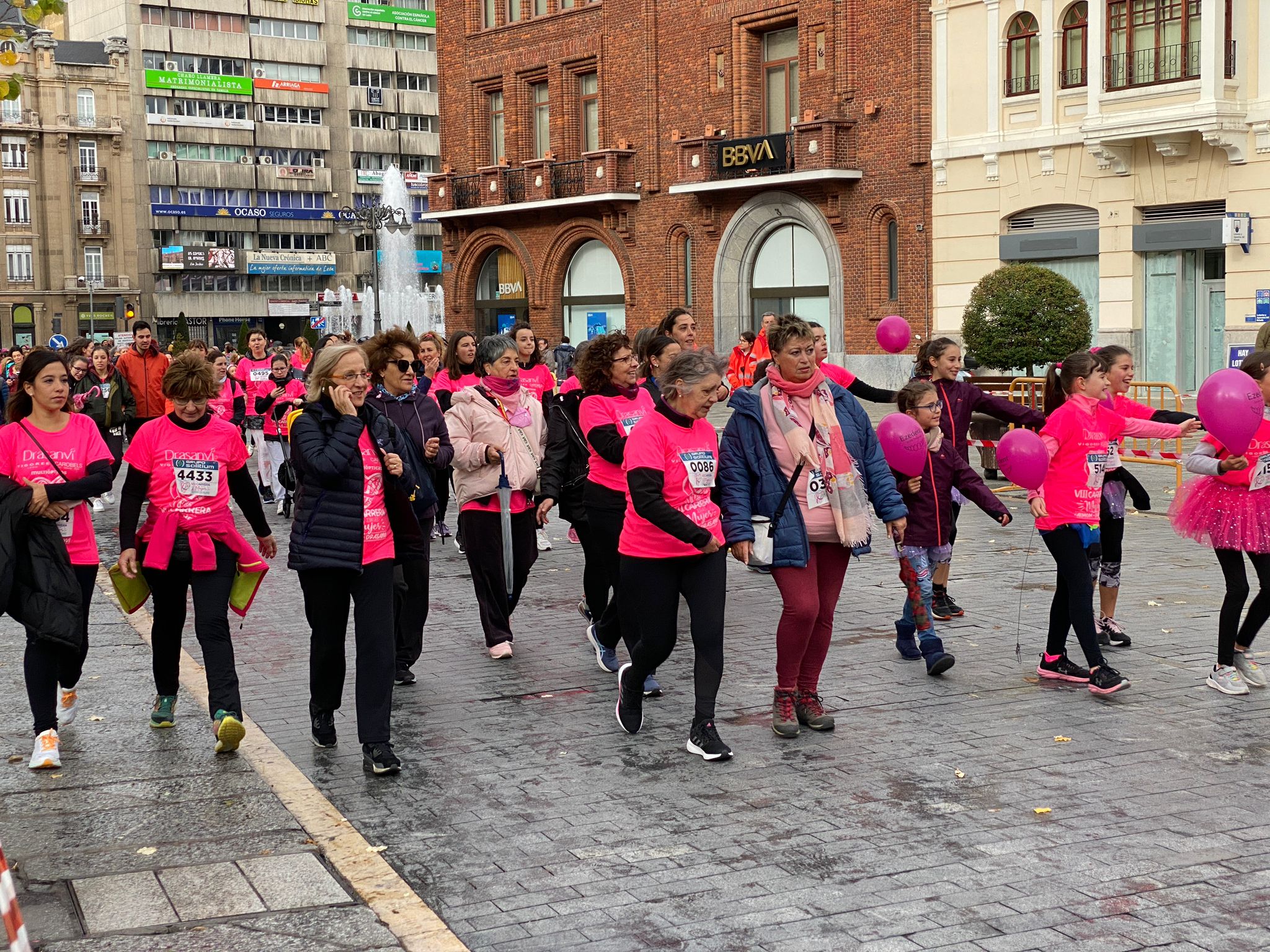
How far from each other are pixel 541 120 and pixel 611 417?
35650 millimetres

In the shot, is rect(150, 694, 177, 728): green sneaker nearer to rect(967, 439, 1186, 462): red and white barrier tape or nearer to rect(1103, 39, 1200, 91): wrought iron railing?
rect(967, 439, 1186, 462): red and white barrier tape

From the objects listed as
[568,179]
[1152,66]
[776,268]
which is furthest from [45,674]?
[568,179]

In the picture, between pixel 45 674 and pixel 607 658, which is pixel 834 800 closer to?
pixel 607 658

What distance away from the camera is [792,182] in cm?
3375

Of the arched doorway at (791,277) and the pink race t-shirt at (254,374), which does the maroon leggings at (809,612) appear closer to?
the pink race t-shirt at (254,374)

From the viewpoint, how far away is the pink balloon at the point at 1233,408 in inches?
283

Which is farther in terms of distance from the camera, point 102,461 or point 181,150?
point 181,150

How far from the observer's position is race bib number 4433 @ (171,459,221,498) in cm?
684

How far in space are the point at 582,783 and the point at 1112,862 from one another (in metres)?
2.12

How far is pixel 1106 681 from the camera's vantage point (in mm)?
7379

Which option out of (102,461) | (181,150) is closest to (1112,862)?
(102,461)

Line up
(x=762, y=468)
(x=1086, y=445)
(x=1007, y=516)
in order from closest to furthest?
(x=762, y=468)
(x=1086, y=445)
(x=1007, y=516)

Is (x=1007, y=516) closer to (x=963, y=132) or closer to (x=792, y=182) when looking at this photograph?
(x=963, y=132)

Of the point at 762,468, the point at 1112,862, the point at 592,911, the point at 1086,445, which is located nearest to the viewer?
the point at 592,911
